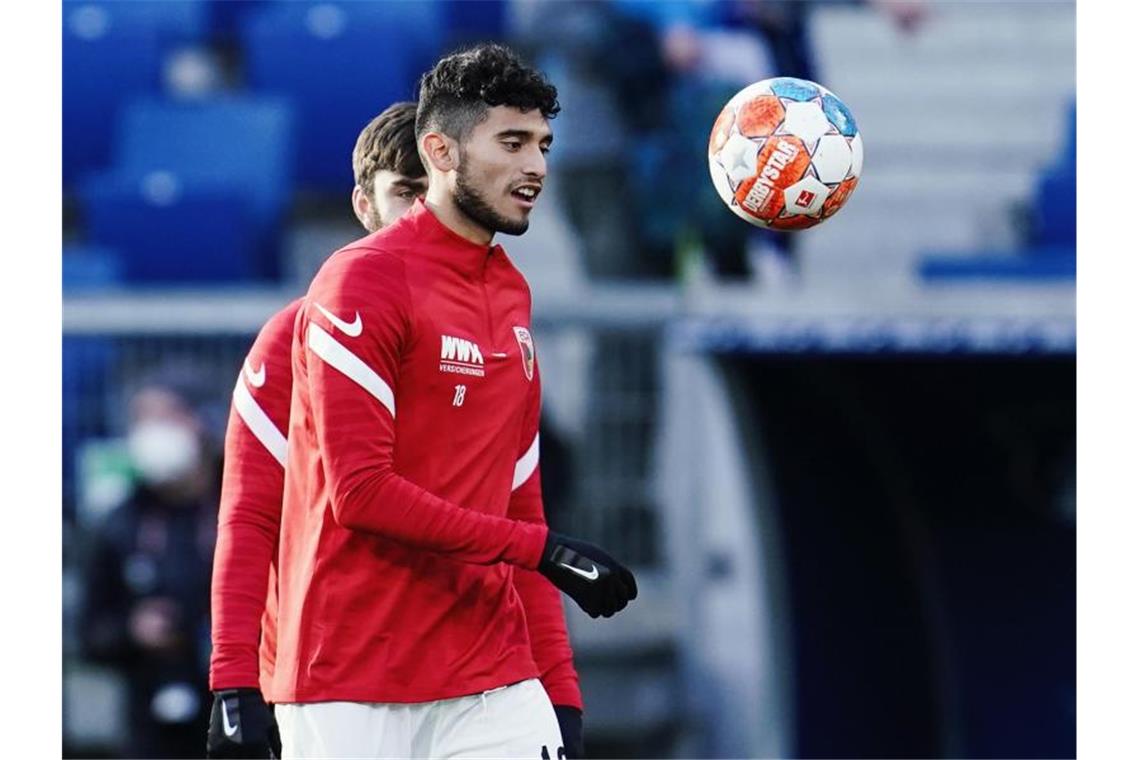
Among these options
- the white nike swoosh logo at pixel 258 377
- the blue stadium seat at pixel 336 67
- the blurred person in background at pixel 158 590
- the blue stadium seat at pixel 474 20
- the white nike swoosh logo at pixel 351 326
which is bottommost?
the blurred person in background at pixel 158 590

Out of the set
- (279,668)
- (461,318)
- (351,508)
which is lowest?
(279,668)

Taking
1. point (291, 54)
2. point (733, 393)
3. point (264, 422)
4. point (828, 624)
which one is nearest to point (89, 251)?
point (291, 54)

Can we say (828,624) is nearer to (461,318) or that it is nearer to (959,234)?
(959,234)

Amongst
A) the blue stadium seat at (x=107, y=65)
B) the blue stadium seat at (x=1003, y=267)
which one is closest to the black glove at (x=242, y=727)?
the blue stadium seat at (x=1003, y=267)

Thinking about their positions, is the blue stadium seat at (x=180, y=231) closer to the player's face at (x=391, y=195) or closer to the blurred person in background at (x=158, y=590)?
the blurred person in background at (x=158, y=590)

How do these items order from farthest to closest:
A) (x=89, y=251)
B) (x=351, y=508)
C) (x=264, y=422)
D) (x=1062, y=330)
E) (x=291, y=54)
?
(x=291, y=54), (x=89, y=251), (x=1062, y=330), (x=264, y=422), (x=351, y=508)

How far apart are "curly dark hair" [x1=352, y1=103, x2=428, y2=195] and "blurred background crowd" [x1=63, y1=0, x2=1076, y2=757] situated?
3.34 metres

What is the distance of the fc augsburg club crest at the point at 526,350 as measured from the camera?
3.92 m

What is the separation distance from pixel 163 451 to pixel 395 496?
4174 mm

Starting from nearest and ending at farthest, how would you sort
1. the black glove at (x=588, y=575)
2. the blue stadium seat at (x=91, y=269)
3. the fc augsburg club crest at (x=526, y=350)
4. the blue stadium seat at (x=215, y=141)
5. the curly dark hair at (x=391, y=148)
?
1. the black glove at (x=588, y=575)
2. the fc augsburg club crest at (x=526, y=350)
3. the curly dark hair at (x=391, y=148)
4. the blue stadium seat at (x=91, y=269)
5. the blue stadium seat at (x=215, y=141)

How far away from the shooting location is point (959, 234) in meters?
9.56

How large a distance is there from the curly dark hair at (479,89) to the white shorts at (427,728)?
3.44ft

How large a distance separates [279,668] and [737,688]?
4.81 meters

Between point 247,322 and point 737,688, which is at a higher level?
point 247,322
